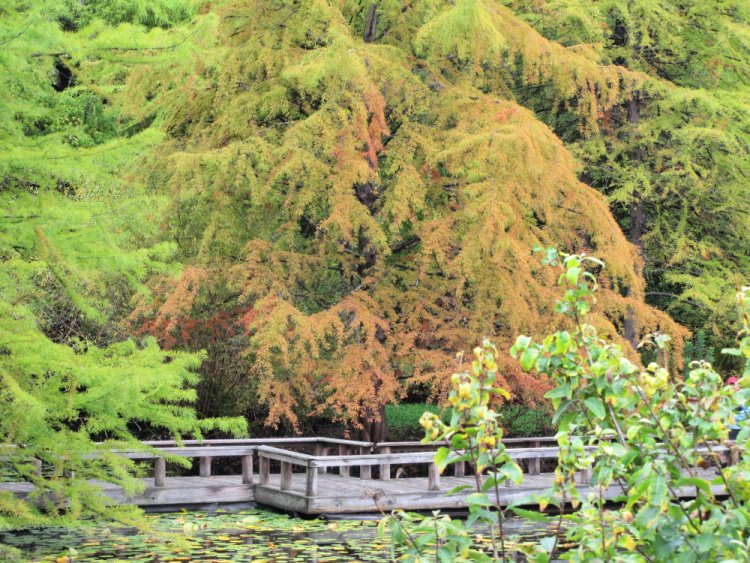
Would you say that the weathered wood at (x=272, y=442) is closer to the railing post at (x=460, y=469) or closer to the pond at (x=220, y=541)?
the railing post at (x=460, y=469)

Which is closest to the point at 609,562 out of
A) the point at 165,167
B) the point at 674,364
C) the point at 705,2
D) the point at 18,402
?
the point at 18,402

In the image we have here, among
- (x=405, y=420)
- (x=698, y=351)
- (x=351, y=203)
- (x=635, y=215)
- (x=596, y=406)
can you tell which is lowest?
(x=405, y=420)

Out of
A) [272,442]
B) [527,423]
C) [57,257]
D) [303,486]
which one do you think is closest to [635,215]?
[527,423]

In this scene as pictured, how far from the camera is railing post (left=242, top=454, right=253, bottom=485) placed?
530 inches

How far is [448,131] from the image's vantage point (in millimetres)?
13430

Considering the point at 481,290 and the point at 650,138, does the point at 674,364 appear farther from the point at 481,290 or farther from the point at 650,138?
the point at 481,290

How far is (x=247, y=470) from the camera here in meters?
13.6

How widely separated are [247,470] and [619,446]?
35.3ft

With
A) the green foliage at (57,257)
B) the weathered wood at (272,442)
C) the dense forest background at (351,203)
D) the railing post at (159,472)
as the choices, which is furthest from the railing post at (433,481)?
the green foliage at (57,257)

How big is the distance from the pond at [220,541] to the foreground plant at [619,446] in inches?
245

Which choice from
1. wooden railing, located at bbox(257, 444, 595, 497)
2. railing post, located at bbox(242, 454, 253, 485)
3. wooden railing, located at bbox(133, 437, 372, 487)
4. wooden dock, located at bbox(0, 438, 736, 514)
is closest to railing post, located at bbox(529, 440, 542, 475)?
wooden dock, located at bbox(0, 438, 736, 514)

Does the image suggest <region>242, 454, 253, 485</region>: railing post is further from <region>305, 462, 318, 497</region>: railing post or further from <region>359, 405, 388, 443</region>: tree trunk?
<region>359, 405, 388, 443</region>: tree trunk

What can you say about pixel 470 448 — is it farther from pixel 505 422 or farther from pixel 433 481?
pixel 505 422

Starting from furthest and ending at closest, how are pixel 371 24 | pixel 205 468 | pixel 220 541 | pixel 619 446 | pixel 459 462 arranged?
pixel 459 462, pixel 371 24, pixel 205 468, pixel 220 541, pixel 619 446
